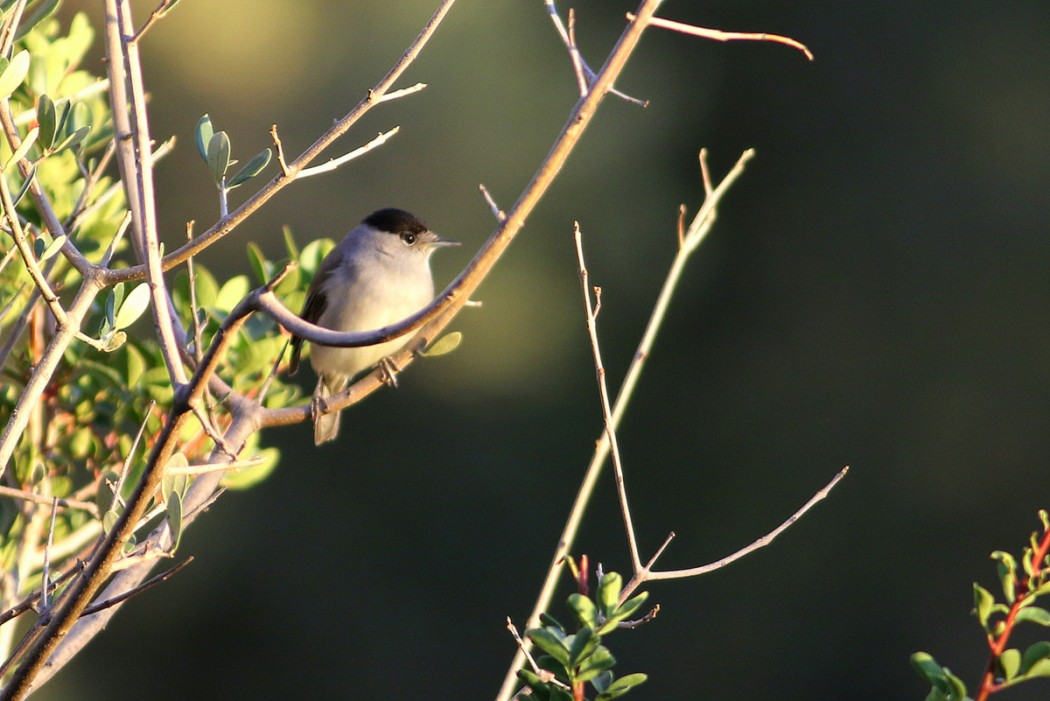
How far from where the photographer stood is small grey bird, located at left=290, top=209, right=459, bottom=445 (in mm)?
4605

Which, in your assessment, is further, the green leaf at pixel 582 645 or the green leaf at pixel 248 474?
the green leaf at pixel 248 474

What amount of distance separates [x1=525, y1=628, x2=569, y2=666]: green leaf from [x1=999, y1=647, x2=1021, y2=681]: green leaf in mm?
545

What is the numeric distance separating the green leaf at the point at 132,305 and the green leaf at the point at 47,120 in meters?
0.30

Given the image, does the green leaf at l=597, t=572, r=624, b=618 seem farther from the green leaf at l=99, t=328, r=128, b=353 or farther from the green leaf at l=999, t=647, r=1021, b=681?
the green leaf at l=99, t=328, r=128, b=353

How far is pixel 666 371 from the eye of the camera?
11297 mm

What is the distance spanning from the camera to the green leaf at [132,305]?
1877 millimetres

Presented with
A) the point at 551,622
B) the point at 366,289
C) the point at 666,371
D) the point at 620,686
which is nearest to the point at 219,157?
the point at 551,622

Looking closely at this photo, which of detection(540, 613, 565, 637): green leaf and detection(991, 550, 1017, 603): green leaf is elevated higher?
detection(991, 550, 1017, 603): green leaf

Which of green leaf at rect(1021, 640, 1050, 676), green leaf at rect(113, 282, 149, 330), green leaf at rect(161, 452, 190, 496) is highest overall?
green leaf at rect(113, 282, 149, 330)

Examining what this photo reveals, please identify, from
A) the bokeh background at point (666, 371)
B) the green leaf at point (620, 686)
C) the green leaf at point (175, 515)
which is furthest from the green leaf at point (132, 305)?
the bokeh background at point (666, 371)

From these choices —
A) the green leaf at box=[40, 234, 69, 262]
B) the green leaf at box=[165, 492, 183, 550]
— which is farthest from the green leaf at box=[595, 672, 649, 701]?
the green leaf at box=[40, 234, 69, 262]

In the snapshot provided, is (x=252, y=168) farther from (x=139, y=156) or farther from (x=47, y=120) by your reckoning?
(x=47, y=120)

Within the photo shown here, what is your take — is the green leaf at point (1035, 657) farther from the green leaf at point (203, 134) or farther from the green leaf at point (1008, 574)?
the green leaf at point (203, 134)

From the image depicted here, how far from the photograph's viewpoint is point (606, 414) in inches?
72.8
